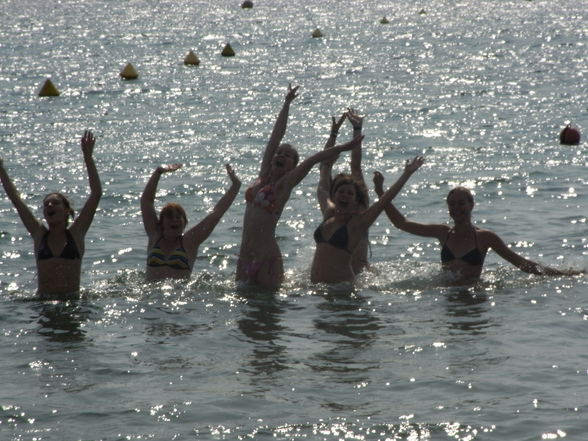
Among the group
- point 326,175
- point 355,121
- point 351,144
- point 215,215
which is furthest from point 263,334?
point 355,121

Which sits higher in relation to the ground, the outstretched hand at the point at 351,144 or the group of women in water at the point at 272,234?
the outstretched hand at the point at 351,144

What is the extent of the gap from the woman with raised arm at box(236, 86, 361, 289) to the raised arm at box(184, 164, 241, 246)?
0.30m

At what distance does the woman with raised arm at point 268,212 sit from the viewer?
38.0ft

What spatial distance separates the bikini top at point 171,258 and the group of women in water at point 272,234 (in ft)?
0.04

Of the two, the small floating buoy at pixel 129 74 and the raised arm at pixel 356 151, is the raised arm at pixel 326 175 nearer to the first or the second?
the raised arm at pixel 356 151

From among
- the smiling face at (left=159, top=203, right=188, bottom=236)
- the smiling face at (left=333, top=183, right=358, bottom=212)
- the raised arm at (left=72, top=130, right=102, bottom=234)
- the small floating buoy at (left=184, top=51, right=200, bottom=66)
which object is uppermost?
the small floating buoy at (left=184, top=51, right=200, bottom=66)

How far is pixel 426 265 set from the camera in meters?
13.4

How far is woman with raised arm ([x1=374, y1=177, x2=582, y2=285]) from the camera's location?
463 inches

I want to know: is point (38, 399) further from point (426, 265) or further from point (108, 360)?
point (426, 265)

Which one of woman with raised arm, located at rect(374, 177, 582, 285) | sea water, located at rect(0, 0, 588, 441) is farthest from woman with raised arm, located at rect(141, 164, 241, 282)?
woman with raised arm, located at rect(374, 177, 582, 285)

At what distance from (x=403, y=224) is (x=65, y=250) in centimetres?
375

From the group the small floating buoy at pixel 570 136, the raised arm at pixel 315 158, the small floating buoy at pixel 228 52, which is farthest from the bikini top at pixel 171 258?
the small floating buoy at pixel 228 52

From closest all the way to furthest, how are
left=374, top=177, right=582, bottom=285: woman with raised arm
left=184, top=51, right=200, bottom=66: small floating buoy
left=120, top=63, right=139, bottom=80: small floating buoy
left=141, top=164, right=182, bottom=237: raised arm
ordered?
left=141, top=164, right=182, bottom=237: raised arm, left=374, top=177, right=582, bottom=285: woman with raised arm, left=120, top=63, right=139, bottom=80: small floating buoy, left=184, top=51, right=200, bottom=66: small floating buoy

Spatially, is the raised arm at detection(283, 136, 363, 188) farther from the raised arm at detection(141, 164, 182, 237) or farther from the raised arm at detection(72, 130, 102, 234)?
the raised arm at detection(72, 130, 102, 234)
